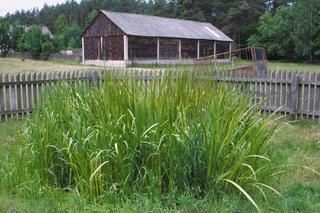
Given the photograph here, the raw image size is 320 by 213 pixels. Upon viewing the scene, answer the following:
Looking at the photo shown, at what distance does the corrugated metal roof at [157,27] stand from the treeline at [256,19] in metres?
9.34

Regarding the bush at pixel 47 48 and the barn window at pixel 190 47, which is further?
the bush at pixel 47 48

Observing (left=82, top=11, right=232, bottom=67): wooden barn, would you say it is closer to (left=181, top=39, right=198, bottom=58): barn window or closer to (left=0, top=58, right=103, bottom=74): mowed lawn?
(left=181, top=39, right=198, bottom=58): barn window

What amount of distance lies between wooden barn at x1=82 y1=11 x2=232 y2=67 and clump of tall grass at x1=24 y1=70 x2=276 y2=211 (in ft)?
97.2

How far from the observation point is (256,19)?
65188 mm

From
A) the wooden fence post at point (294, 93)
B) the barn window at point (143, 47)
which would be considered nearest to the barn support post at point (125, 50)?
the barn window at point (143, 47)

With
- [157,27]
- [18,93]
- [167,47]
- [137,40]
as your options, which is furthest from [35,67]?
[18,93]

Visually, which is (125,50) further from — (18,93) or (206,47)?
(18,93)

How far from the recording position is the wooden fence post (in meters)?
8.55

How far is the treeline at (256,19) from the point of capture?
4516 cm

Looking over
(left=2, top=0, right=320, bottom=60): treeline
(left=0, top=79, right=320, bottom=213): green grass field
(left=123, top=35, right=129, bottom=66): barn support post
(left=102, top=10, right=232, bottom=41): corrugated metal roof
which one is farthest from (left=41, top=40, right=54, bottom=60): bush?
(left=0, top=79, right=320, bottom=213): green grass field

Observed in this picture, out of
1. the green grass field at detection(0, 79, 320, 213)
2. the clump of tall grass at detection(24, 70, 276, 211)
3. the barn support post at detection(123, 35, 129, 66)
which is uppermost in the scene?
the barn support post at detection(123, 35, 129, 66)

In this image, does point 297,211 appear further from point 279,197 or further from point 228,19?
point 228,19

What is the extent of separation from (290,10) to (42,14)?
10270 centimetres

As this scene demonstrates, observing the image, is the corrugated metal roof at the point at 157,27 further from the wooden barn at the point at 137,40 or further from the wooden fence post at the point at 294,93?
the wooden fence post at the point at 294,93
